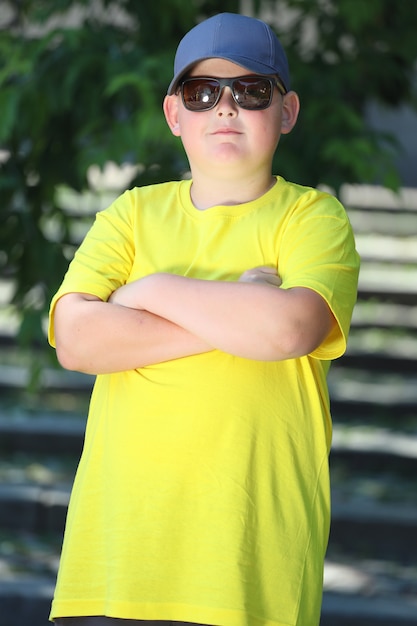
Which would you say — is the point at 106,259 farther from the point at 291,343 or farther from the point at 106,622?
the point at 106,622

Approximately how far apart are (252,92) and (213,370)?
50 centimetres

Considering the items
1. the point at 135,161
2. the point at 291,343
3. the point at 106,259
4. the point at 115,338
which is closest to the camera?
the point at 291,343

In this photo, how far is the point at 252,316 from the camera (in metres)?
1.83

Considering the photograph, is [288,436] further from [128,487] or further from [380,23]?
[380,23]

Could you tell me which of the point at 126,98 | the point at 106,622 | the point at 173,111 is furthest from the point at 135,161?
the point at 106,622

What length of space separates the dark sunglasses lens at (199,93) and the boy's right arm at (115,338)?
0.38 m

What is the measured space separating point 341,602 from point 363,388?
6.45 ft

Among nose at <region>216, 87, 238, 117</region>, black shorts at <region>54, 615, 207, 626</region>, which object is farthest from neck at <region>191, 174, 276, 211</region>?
black shorts at <region>54, 615, 207, 626</region>

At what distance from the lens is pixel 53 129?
12.9ft

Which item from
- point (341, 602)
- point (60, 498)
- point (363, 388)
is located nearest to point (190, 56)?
point (341, 602)

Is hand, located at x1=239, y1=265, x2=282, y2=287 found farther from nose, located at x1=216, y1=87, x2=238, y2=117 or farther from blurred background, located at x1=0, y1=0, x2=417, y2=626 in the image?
blurred background, located at x1=0, y1=0, x2=417, y2=626

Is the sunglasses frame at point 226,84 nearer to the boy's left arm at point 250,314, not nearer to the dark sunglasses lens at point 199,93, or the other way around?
the dark sunglasses lens at point 199,93

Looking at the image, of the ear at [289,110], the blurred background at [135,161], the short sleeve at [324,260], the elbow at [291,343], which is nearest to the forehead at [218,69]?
the ear at [289,110]

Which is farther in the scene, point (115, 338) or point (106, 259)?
point (106, 259)
